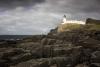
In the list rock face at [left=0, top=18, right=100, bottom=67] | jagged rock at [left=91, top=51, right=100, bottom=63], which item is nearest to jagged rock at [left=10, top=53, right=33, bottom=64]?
rock face at [left=0, top=18, right=100, bottom=67]

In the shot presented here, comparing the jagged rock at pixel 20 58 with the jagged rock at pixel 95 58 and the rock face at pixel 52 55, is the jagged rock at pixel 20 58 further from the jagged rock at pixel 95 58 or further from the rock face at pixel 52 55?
the jagged rock at pixel 95 58

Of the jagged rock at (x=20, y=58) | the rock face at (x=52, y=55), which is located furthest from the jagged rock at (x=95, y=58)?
the jagged rock at (x=20, y=58)

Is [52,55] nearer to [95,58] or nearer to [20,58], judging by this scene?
[20,58]

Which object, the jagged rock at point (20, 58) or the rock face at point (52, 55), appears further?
the jagged rock at point (20, 58)

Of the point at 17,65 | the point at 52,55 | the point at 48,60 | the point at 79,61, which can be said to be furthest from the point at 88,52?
the point at 17,65

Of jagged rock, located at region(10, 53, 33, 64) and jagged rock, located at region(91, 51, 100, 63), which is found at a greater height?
jagged rock, located at region(10, 53, 33, 64)

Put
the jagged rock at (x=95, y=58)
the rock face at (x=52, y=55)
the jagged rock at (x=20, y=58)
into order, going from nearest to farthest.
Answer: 1. the rock face at (x=52, y=55)
2. the jagged rock at (x=20, y=58)
3. the jagged rock at (x=95, y=58)

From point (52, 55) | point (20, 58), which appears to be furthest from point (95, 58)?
point (20, 58)

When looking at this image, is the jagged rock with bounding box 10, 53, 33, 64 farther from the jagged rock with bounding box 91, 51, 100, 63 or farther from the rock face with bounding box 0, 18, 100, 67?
the jagged rock with bounding box 91, 51, 100, 63

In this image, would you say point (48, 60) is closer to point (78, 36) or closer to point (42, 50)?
point (42, 50)

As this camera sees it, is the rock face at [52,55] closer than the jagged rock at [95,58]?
Yes

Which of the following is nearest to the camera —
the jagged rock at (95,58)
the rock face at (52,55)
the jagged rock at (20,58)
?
the rock face at (52,55)

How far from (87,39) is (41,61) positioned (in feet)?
52.5

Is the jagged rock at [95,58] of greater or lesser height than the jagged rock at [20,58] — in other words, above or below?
below
